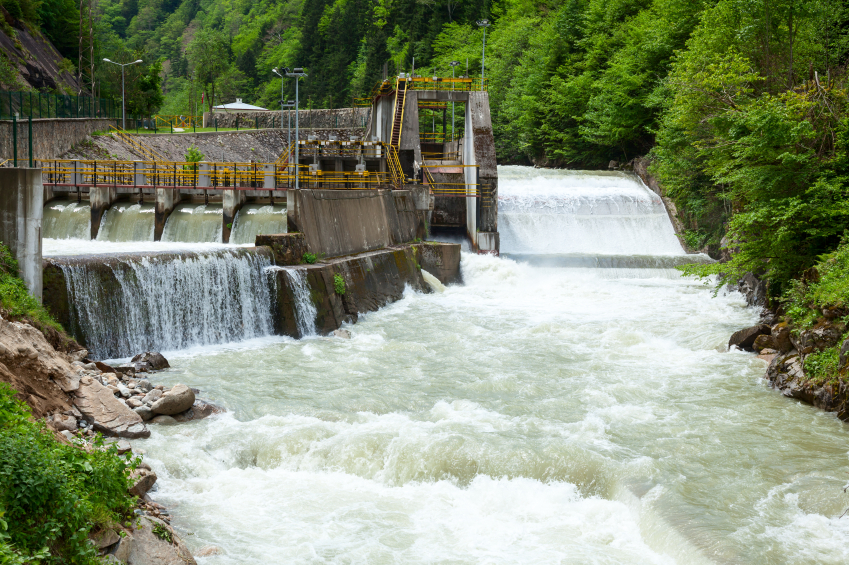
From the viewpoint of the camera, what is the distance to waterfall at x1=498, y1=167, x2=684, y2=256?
104 feet

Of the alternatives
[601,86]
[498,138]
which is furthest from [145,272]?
[498,138]

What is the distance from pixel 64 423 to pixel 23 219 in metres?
5.51

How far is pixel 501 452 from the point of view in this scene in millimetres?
10969

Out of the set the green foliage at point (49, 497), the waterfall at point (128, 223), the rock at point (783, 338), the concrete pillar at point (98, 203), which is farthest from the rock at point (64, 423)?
the concrete pillar at point (98, 203)

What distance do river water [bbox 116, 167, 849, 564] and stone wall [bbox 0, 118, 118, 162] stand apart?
76.1 feet

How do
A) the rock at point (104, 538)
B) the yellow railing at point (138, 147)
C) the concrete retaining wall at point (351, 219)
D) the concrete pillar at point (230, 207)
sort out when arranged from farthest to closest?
the yellow railing at point (138, 147) < the concrete pillar at point (230, 207) < the concrete retaining wall at point (351, 219) < the rock at point (104, 538)

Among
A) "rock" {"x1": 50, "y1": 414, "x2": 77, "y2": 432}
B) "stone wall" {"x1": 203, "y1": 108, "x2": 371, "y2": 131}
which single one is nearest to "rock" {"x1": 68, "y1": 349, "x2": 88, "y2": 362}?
"rock" {"x1": 50, "y1": 414, "x2": 77, "y2": 432}

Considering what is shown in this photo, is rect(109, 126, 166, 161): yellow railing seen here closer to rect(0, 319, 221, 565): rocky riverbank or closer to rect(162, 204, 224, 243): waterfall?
rect(162, 204, 224, 243): waterfall

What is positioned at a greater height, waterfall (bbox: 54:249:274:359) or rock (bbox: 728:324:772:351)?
waterfall (bbox: 54:249:274:359)

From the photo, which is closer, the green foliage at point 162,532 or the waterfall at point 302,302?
the green foliage at point 162,532

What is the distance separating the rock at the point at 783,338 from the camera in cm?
1580

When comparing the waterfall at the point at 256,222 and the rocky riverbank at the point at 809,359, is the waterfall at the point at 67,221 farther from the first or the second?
the rocky riverbank at the point at 809,359

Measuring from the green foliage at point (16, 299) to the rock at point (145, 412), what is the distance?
2.84m

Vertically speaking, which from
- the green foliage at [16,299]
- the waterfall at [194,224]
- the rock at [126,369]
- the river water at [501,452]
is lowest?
the river water at [501,452]
